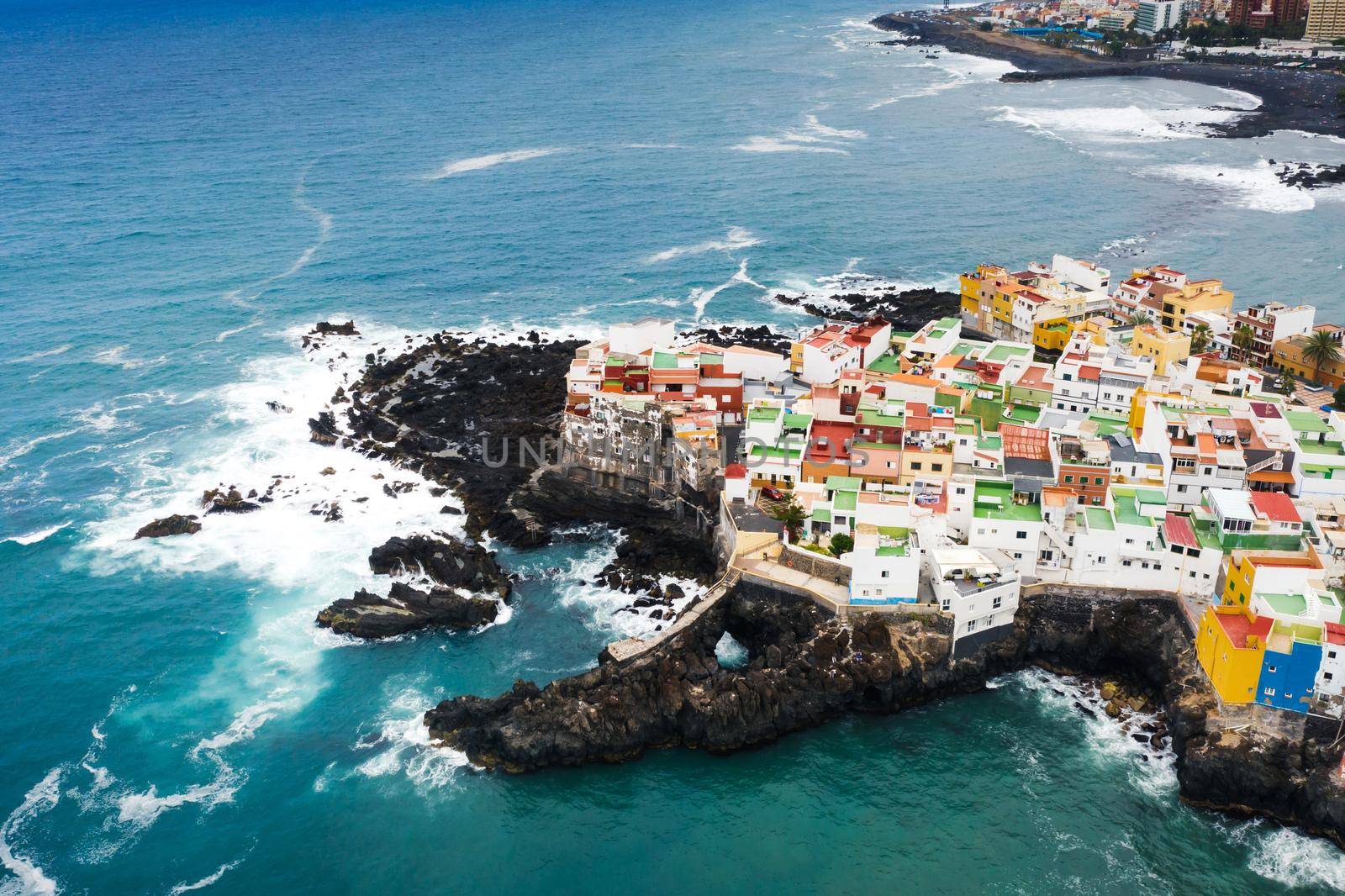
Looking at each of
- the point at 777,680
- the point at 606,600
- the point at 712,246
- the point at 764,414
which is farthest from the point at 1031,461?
the point at 712,246

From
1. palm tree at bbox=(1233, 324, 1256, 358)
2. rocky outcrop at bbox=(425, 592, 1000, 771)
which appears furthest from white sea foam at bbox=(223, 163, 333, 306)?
palm tree at bbox=(1233, 324, 1256, 358)

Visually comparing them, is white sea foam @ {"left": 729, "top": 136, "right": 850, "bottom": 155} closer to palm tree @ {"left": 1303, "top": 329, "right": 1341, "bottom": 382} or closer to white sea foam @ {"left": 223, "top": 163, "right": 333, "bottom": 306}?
white sea foam @ {"left": 223, "top": 163, "right": 333, "bottom": 306}

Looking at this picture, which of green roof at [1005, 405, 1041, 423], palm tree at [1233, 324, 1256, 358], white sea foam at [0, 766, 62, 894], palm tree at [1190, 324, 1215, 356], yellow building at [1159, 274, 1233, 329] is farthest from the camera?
yellow building at [1159, 274, 1233, 329]

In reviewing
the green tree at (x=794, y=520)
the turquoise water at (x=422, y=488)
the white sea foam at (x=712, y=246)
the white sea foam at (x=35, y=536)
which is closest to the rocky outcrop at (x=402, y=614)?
the turquoise water at (x=422, y=488)

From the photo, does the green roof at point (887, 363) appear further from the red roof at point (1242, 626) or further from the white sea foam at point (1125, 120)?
the white sea foam at point (1125, 120)

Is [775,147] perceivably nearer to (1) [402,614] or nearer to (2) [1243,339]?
(2) [1243,339]

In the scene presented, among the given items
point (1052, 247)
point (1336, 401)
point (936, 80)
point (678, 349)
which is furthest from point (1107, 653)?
point (936, 80)
